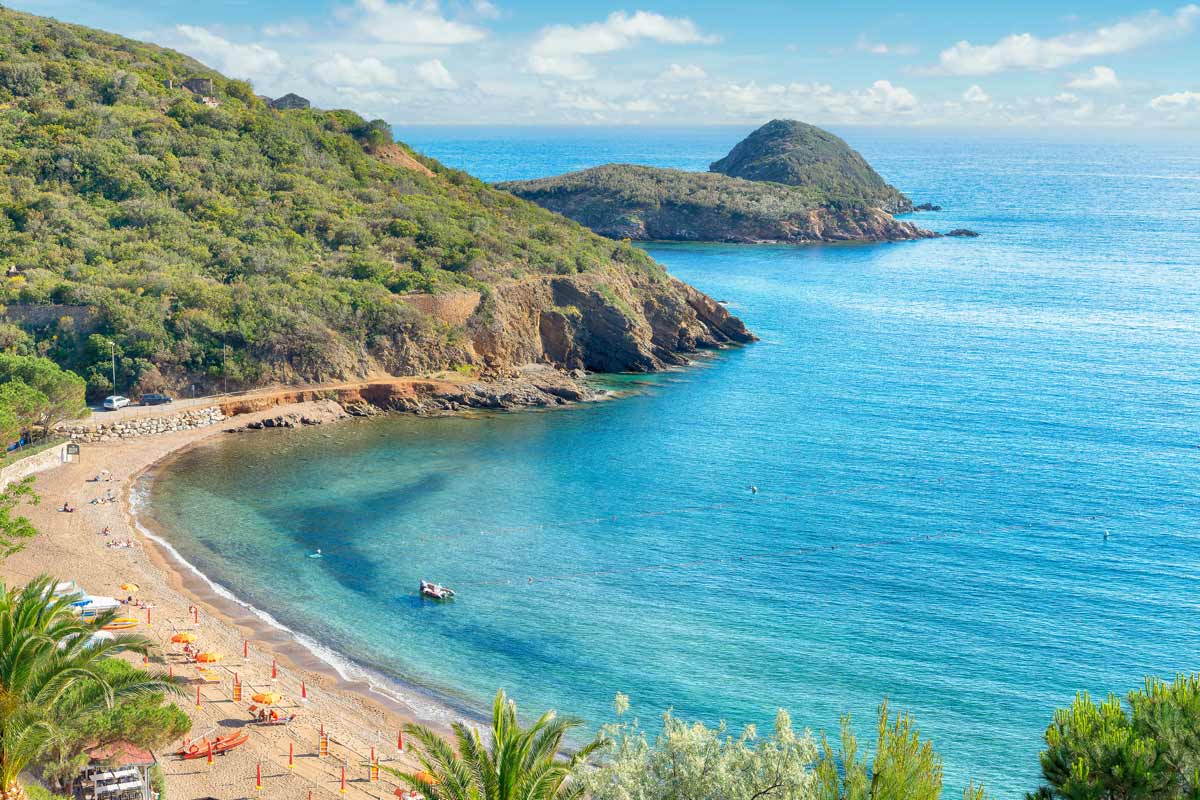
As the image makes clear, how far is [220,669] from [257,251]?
5018 cm

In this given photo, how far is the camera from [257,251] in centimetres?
8219

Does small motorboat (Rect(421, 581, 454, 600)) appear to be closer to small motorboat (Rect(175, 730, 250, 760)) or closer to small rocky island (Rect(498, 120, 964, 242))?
small motorboat (Rect(175, 730, 250, 760))

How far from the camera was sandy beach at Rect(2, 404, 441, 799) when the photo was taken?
3170 centimetres

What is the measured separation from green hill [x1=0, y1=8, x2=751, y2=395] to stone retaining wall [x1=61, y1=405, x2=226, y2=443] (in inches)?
148

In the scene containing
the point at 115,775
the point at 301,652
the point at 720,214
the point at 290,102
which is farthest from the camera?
the point at 720,214

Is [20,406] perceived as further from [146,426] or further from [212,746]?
[212,746]

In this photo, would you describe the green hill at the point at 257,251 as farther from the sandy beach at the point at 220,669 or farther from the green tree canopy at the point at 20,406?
the sandy beach at the point at 220,669

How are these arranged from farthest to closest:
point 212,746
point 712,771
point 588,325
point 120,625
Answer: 1. point 588,325
2. point 120,625
3. point 212,746
4. point 712,771

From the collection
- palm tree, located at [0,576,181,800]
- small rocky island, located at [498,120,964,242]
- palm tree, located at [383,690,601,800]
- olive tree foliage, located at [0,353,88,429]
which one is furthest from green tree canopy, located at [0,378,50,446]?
small rocky island, located at [498,120,964,242]

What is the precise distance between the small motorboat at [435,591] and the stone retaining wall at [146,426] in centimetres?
2863

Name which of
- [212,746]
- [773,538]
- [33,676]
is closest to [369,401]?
[773,538]

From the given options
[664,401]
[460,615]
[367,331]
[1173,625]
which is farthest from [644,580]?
[367,331]

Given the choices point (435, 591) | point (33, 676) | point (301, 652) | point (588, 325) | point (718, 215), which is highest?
point (718, 215)

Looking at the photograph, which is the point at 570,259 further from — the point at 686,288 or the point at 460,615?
the point at 460,615
